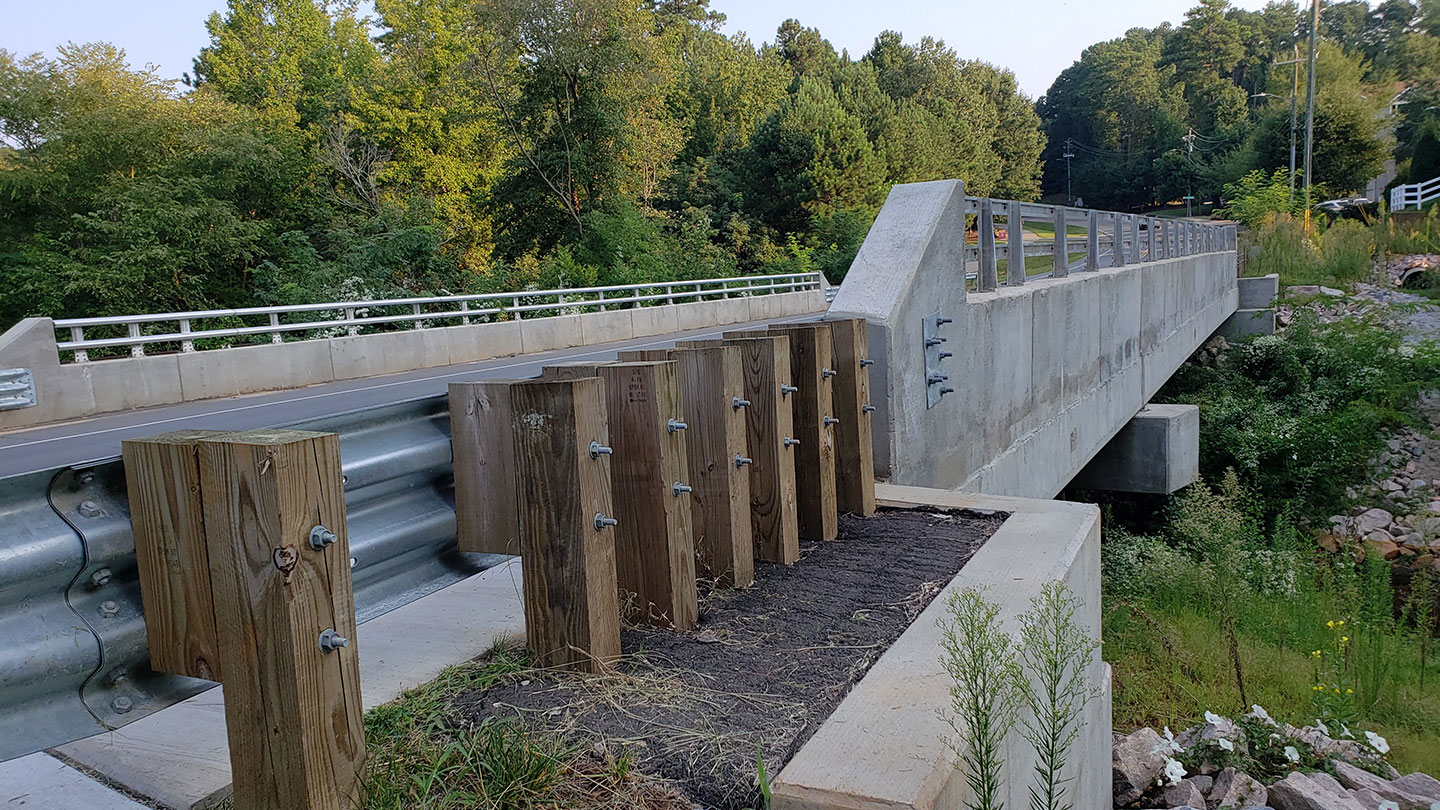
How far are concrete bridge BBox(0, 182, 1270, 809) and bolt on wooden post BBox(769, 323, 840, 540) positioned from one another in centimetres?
81

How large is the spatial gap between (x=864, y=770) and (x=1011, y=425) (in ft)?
20.3

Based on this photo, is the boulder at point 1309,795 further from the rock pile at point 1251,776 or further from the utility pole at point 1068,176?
the utility pole at point 1068,176

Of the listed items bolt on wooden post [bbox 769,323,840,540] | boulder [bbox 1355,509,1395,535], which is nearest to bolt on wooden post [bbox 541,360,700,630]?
bolt on wooden post [bbox 769,323,840,540]

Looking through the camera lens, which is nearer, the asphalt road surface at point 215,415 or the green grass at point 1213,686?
the green grass at point 1213,686

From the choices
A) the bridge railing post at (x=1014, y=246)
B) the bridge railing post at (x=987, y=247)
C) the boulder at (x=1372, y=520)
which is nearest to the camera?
the bridge railing post at (x=987, y=247)

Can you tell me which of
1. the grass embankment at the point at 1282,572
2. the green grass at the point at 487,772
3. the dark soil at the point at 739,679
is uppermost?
the green grass at the point at 487,772

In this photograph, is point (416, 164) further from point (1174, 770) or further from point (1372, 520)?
point (1174, 770)

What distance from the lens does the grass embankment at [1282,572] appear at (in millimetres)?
7094

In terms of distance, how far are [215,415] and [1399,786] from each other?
11441mm

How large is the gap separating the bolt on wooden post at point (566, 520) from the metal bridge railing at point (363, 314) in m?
9.71

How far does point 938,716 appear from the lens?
8.81 feet

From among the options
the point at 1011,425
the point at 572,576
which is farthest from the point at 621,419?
the point at 1011,425

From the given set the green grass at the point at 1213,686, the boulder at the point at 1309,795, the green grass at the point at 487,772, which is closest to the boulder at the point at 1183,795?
the boulder at the point at 1309,795

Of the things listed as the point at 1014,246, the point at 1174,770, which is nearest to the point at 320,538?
the point at 1174,770
